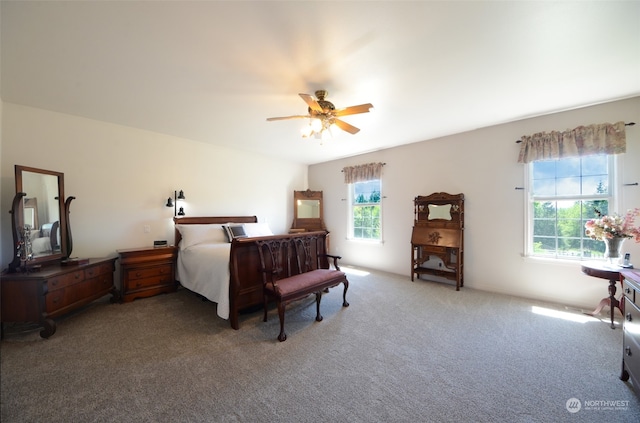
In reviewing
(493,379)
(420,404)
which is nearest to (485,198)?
(493,379)

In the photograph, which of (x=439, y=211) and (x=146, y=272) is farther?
(x=439, y=211)

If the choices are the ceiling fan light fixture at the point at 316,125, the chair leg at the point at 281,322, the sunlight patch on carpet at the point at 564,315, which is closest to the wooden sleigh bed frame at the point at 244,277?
the chair leg at the point at 281,322

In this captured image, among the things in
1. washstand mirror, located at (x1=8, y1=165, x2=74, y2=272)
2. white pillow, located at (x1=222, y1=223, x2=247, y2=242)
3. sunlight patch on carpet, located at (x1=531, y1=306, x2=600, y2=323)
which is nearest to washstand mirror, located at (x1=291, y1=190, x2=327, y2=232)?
white pillow, located at (x1=222, y1=223, x2=247, y2=242)

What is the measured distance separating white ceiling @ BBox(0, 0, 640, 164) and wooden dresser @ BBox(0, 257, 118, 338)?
6.30ft

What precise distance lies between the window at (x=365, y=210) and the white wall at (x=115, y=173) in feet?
8.20

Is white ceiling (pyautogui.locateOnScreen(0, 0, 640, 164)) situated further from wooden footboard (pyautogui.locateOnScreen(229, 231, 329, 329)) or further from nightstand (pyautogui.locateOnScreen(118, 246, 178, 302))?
nightstand (pyautogui.locateOnScreen(118, 246, 178, 302))

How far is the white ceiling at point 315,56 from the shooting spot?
153cm

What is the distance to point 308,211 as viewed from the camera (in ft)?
18.9

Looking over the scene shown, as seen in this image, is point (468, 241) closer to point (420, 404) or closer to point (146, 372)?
point (420, 404)

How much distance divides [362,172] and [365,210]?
86cm

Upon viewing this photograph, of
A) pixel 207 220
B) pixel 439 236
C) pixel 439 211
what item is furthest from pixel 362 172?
pixel 207 220

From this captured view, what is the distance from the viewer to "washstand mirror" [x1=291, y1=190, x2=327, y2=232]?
5.66m

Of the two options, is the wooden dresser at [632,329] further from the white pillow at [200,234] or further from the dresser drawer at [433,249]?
the white pillow at [200,234]

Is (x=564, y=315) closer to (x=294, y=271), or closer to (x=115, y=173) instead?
(x=294, y=271)
